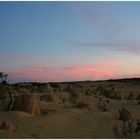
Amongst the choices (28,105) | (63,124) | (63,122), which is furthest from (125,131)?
(28,105)

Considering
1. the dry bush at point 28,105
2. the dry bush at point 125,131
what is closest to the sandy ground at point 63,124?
the dry bush at point 125,131

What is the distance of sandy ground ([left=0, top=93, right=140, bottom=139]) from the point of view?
388 inches

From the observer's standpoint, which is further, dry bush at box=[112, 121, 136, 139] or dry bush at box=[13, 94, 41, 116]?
dry bush at box=[13, 94, 41, 116]

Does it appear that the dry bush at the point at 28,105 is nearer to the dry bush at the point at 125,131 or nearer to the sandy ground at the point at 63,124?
the sandy ground at the point at 63,124

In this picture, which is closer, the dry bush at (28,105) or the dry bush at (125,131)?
the dry bush at (125,131)

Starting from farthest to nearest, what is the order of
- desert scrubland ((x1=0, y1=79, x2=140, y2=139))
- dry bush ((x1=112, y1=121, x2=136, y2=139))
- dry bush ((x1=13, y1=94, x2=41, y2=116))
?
1. dry bush ((x1=13, y1=94, x2=41, y2=116))
2. desert scrubland ((x1=0, y1=79, x2=140, y2=139))
3. dry bush ((x1=112, y1=121, x2=136, y2=139))

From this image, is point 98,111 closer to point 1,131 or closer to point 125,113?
point 125,113

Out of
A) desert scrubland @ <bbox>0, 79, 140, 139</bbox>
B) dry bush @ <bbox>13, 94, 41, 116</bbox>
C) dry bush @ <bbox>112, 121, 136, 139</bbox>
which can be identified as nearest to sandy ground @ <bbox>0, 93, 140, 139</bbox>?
desert scrubland @ <bbox>0, 79, 140, 139</bbox>

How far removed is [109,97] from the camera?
2316cm

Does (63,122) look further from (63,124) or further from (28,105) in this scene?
(28,105)

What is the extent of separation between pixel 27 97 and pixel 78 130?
120 inches

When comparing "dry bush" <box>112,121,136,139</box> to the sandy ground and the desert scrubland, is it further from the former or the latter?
the sandy ground

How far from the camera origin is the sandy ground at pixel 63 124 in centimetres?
985

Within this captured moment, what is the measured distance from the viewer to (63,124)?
11.6m
